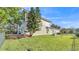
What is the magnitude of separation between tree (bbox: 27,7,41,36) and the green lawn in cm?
9

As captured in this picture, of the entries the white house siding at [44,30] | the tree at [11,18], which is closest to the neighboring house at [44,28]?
the white house siding at [44,30]

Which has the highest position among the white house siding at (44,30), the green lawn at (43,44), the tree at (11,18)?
the tree at (11,18)

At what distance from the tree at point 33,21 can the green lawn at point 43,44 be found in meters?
0.09

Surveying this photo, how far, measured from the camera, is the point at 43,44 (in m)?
2.48

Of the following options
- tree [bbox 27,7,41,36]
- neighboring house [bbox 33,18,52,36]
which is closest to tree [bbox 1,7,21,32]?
tree [bbox 27,7,41,36]

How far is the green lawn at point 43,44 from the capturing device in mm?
2475

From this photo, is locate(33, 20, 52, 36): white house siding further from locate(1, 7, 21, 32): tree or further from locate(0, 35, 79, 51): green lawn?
locate(1, 7, 21, 32): tree

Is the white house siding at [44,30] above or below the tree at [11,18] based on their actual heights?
below

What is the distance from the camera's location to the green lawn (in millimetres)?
2475

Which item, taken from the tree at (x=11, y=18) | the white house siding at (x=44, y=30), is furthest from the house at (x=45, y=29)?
the tree at (x=11, y=18)

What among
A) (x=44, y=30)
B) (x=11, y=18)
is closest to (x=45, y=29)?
(x=44, y=30)

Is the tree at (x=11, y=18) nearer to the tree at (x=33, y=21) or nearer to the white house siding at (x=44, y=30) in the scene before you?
the tree at (x=33, y=21)
